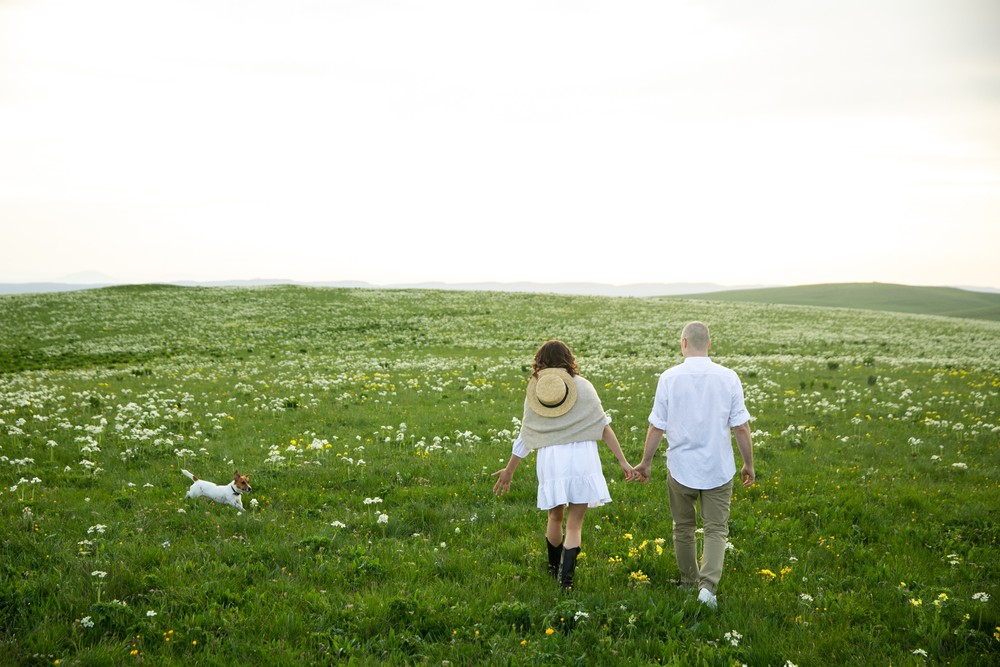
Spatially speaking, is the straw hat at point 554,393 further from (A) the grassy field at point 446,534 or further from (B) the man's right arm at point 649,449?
(A) the grassy field at point 446,534

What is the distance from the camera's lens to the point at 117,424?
14398 mm

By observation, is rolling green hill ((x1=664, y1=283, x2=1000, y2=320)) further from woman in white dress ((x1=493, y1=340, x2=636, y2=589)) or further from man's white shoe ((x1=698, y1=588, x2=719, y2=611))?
man's white shoe ((x1=698, y1=588, x2=719, y2=611))

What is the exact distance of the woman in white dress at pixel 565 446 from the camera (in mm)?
7285

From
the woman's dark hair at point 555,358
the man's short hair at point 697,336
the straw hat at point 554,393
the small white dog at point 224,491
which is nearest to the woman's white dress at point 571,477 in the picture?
the straw hat at point 554,393

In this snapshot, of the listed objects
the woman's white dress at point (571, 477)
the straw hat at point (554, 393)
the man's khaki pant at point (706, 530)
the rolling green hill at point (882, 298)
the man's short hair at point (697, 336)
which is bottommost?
the man's khaki pant at point (706, 530)

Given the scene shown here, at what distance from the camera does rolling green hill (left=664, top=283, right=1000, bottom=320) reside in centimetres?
11538

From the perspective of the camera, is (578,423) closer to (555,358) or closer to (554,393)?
(554,393)

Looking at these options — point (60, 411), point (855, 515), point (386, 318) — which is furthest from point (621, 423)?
point (386, 318)

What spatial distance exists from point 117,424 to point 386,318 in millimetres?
36478

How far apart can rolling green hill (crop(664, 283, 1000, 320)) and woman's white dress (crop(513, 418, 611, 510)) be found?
4322 inches

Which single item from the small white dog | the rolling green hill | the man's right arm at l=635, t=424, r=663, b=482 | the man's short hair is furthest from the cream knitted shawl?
the rolling green hill

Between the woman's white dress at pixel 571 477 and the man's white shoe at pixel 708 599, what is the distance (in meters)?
1.44

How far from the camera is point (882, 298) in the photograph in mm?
127062

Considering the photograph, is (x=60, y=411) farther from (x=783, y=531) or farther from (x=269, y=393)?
(x=783, y=531)
